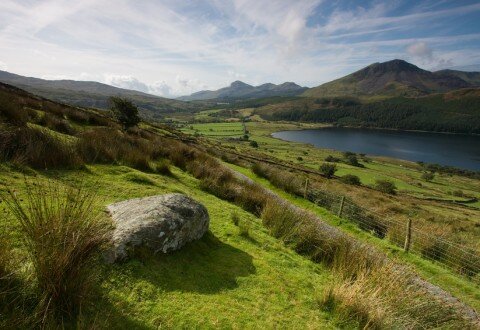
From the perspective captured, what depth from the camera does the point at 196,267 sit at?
5.59m

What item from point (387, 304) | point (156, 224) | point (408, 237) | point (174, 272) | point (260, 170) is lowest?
point (260, 170)

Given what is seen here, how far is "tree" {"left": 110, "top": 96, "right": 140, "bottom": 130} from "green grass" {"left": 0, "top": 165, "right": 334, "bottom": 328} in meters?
23.4

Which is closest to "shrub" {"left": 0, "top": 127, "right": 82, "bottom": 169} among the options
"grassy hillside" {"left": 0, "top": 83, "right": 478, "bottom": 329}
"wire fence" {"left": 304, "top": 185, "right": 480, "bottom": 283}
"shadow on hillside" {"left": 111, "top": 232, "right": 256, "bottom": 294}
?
"grassy hillside" {"left": 0, "top": 83, "right": 478, "bottom": 329}

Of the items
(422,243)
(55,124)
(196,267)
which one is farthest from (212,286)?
(55,124)

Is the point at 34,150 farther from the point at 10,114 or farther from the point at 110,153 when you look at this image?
the point at 10,114

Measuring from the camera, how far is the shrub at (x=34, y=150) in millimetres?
7855

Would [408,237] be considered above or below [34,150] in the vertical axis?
below

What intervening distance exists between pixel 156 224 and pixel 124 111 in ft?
90.6

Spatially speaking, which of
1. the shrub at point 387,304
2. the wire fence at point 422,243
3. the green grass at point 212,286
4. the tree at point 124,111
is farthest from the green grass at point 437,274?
the tree at point 124,111

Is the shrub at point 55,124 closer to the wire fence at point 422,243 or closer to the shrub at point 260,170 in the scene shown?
the shrub at point 260,170

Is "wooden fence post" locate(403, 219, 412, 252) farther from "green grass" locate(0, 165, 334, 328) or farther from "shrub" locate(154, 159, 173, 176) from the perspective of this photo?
"shrub" locate(154, 159, 173, 176)

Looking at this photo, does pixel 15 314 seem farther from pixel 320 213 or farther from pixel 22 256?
pixel 320 213

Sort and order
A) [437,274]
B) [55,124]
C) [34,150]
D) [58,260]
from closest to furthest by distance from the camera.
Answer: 1. [58,260]
2. [34,150]
3. [437,274]
4. [55,124]

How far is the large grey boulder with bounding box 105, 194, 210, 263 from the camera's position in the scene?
5.00 m
